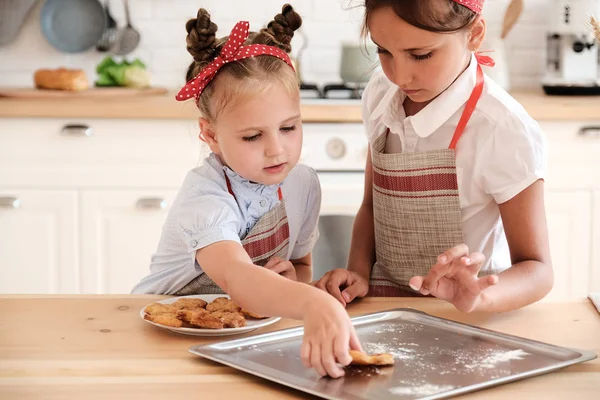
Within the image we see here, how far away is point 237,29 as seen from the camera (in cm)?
141

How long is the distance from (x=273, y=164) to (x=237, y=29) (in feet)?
0.74

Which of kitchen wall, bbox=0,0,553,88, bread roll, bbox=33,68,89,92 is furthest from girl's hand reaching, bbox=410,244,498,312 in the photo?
kitchen wall, bbox=0,0,553,88

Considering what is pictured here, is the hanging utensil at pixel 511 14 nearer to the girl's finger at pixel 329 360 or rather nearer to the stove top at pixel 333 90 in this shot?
the stove top at pixel 333 90

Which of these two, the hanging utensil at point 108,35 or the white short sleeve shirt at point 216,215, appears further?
the hanging utensil at point 108,35

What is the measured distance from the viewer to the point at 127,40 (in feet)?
A: 10.8

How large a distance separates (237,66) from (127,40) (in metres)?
1.98

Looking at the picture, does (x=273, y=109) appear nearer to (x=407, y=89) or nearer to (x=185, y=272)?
(x=407, y=89)

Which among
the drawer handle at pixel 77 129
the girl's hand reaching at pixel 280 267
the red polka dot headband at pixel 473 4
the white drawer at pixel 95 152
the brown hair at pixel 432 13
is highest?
the red polka dot headband at pixel 473 4

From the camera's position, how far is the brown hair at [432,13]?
4.46ft

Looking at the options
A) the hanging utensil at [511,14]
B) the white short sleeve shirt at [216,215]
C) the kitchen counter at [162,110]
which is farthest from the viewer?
the hanging utensil at [511,14]

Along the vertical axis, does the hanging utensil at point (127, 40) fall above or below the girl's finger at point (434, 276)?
above

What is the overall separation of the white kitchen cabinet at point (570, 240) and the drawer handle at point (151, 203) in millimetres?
1215

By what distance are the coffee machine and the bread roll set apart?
1.60 meters

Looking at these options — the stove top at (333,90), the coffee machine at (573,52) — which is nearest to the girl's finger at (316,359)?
the stove top at (333,90)
